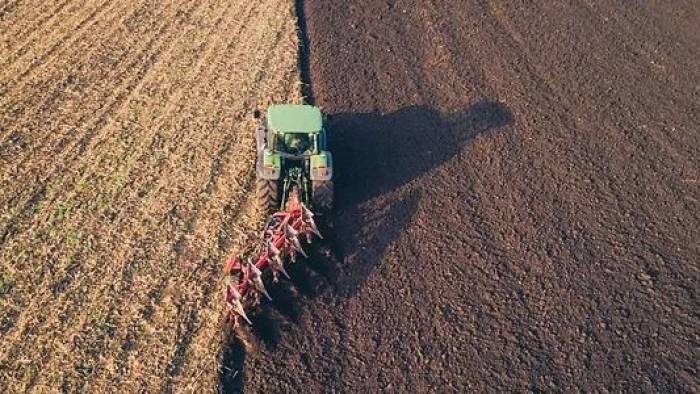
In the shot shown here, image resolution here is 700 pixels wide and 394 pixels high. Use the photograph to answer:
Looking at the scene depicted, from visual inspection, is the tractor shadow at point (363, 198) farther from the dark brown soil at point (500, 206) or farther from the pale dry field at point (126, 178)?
the pale dry field at point (126, 178)

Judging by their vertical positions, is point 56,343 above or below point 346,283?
above

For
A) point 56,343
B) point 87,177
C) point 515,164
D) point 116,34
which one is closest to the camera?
point 56,343

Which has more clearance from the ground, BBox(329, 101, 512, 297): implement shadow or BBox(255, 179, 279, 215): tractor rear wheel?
BBox(255, 179, 279, 215): tractor rear wheel

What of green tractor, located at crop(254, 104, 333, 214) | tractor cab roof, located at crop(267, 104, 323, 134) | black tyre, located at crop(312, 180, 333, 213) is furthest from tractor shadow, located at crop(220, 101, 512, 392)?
tractor cab roof, located at crop(267, 104, 323, 134)

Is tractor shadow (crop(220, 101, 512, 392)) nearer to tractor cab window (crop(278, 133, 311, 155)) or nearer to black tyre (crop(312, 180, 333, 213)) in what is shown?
black tyre (crop(312, 180, 333, 213))

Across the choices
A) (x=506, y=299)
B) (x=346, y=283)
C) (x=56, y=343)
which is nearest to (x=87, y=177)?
(x=56, y=343)

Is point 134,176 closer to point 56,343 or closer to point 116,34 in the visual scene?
point 56,343

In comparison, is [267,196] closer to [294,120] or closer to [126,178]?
[294,120]
